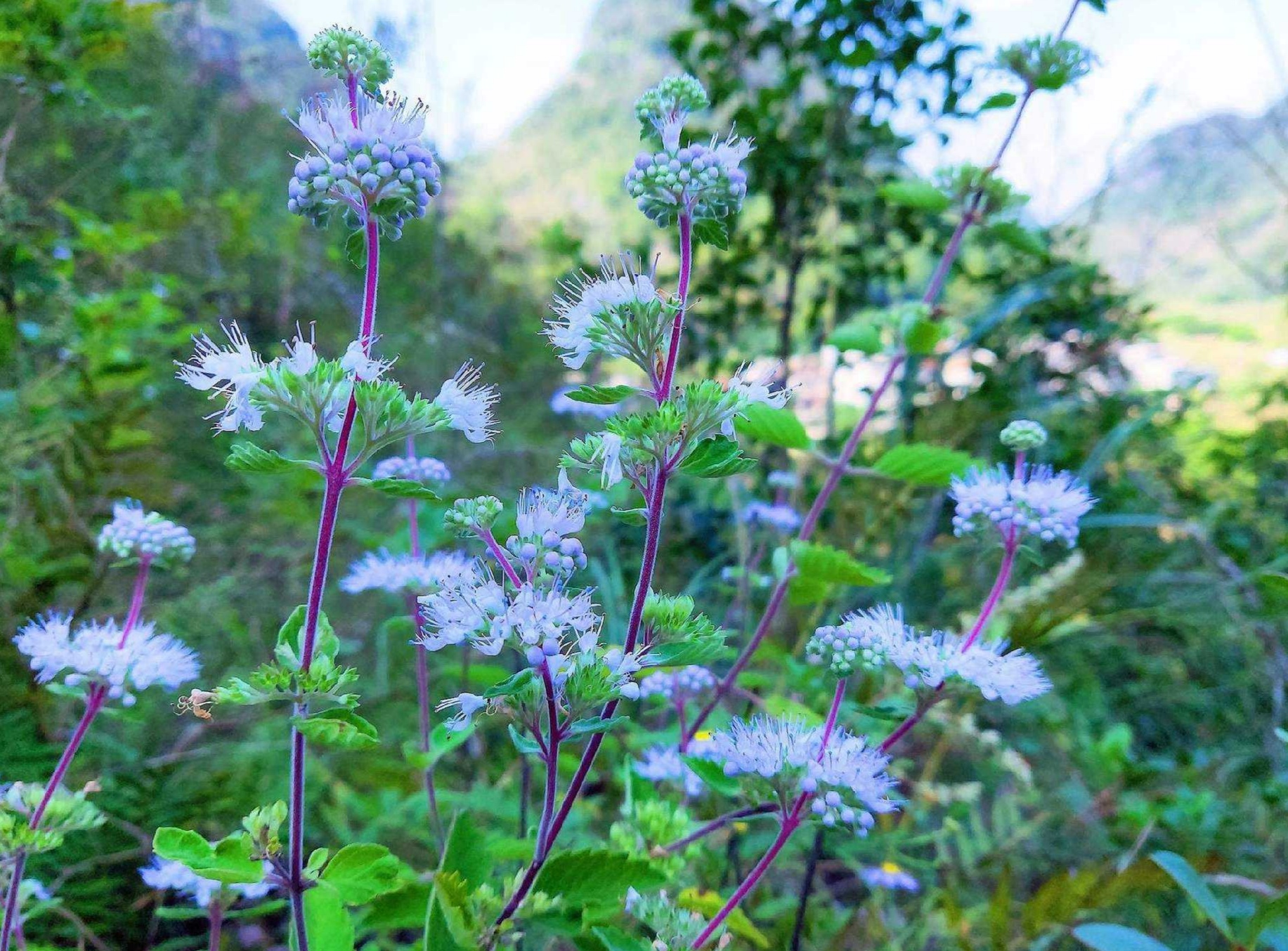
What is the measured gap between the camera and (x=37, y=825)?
2.29 feet

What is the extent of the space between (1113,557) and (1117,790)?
805mm

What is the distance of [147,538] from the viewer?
785mm

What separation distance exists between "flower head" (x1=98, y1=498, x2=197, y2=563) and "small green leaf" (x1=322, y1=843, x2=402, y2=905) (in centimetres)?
34

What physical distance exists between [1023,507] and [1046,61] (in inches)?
24.9

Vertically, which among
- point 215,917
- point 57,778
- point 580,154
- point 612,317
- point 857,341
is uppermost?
point 580,154

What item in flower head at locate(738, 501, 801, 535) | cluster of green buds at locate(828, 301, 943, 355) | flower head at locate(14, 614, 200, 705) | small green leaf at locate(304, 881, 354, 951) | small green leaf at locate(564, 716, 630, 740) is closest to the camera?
small green leaf at locate(564, 716, 630, 740)

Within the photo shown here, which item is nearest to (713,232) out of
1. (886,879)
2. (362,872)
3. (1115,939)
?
(362,872)

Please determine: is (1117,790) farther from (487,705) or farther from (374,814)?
(487,705)

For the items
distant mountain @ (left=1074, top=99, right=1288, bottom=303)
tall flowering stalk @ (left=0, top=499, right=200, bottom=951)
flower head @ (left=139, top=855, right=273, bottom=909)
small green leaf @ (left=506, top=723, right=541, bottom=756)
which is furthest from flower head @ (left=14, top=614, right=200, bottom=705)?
distant mountain @ (left=1074, top=99, right=1288, bottom=303)

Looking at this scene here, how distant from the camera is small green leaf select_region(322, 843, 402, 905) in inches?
24.8

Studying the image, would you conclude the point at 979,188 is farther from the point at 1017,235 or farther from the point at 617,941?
the point at 617,941

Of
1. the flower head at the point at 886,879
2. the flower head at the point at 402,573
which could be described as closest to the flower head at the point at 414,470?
the flower head at the point at 402,573

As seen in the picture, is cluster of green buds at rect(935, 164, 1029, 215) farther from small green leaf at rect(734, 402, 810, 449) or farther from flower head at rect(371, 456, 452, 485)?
flower head at rect(371, 456, 452, 485)

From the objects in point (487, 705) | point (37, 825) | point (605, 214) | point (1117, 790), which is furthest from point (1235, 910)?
point (605, 214)
